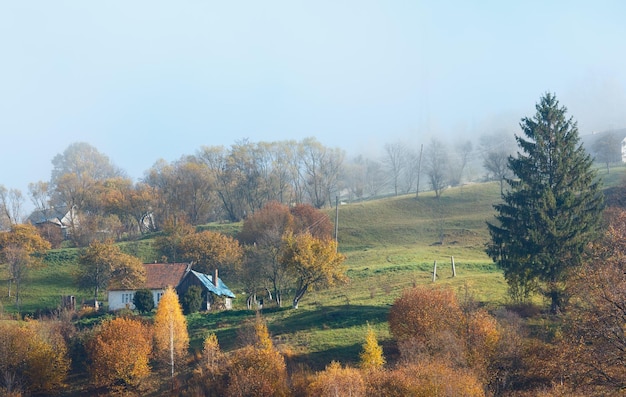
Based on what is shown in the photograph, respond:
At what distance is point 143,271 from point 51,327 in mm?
14803

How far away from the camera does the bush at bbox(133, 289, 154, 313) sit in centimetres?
5428

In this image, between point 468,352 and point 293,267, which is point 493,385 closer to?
point 468,352

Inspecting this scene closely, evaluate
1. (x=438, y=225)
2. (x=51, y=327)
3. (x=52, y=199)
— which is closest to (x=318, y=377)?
(x=51, y=327)

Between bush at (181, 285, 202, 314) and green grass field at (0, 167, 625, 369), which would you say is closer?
green grass field at (0, 167, 625, 369)

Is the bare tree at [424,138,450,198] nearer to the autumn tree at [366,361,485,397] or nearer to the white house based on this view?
the white house

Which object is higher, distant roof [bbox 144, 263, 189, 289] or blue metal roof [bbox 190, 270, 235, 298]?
distant roof [bbox 144, 263, 189, 289]

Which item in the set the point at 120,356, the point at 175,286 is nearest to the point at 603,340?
the point at 120,356

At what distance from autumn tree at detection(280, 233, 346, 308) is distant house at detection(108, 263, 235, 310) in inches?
369

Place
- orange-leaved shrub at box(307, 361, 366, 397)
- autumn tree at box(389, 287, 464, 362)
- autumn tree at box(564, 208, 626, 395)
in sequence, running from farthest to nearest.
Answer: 1. autumn tree at box(389, 287, 464, 362)
2. orange-leaved shrub at box(307, 361, 366, 397)
3. autumn tree at box(564, 208, 626, 395)

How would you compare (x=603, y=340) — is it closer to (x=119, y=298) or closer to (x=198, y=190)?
(x=119, y=298)

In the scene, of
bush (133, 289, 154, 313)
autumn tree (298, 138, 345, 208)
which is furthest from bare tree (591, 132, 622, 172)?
bush (133, 289, 154, 313)

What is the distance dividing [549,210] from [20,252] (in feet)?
176

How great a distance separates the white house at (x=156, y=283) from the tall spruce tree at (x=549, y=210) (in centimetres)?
3060

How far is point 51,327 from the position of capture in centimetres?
4688
